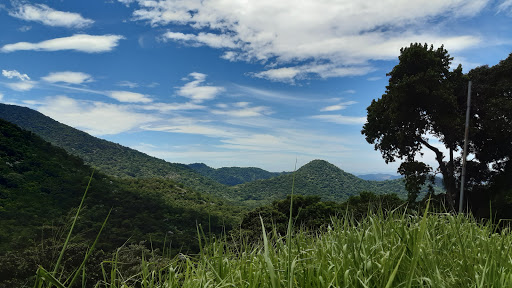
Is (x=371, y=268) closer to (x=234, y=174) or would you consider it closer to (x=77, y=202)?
(x=77, y=202)

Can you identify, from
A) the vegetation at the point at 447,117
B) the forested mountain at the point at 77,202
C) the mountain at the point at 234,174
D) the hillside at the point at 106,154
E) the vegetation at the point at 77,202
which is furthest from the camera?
the mountain at the point at 234,174

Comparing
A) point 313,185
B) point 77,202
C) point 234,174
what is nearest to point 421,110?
point 77,202

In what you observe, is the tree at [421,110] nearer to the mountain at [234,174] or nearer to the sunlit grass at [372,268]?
the sunlit grass at [372,268]

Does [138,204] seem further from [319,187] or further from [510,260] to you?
[510,260]

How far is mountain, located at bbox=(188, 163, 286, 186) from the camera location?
12300 cm

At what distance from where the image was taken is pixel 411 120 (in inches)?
722

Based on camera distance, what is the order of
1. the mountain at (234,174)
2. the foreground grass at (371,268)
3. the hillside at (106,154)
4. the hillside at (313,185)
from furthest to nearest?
the mountain at (234,174), the hillside at (106,154), the hillside at (313,185), the foreground grass at (371,268)

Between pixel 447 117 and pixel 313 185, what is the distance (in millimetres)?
55190

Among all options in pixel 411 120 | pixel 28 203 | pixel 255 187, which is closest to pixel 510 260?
pixel 411 120

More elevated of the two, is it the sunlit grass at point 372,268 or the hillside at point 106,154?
the hillside at point 106,154

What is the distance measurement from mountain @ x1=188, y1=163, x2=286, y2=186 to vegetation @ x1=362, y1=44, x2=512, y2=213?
103077mm

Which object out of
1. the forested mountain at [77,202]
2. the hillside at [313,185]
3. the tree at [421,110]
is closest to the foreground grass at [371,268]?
the tree at [421,110]

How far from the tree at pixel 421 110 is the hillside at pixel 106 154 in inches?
2556

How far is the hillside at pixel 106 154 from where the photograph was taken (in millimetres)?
82500
